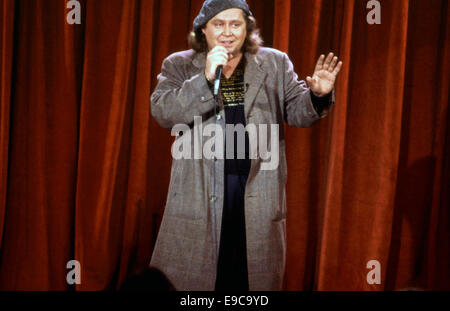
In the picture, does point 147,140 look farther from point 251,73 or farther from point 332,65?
point 332,65

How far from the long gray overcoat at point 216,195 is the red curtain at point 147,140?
2.53 ft

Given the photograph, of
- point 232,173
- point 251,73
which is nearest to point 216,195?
point 232,173

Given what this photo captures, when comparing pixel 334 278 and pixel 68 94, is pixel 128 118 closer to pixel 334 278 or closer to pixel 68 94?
pixel 68 94

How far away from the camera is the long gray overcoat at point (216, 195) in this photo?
65.4 inches

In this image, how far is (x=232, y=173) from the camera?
1.70 meters

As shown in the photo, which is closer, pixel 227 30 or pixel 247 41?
pixel 227 30

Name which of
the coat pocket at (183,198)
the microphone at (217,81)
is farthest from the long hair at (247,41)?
the coat pocket at (183,198)

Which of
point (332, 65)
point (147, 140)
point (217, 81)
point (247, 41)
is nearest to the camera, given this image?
point (217, 81)

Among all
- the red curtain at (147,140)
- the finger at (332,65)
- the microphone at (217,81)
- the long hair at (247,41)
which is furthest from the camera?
the red curtain at (147,140)

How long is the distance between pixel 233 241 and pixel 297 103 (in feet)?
1.91

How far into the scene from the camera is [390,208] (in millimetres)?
2408

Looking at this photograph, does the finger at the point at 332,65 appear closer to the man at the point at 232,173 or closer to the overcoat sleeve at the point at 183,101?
the man at the point at 232,173
